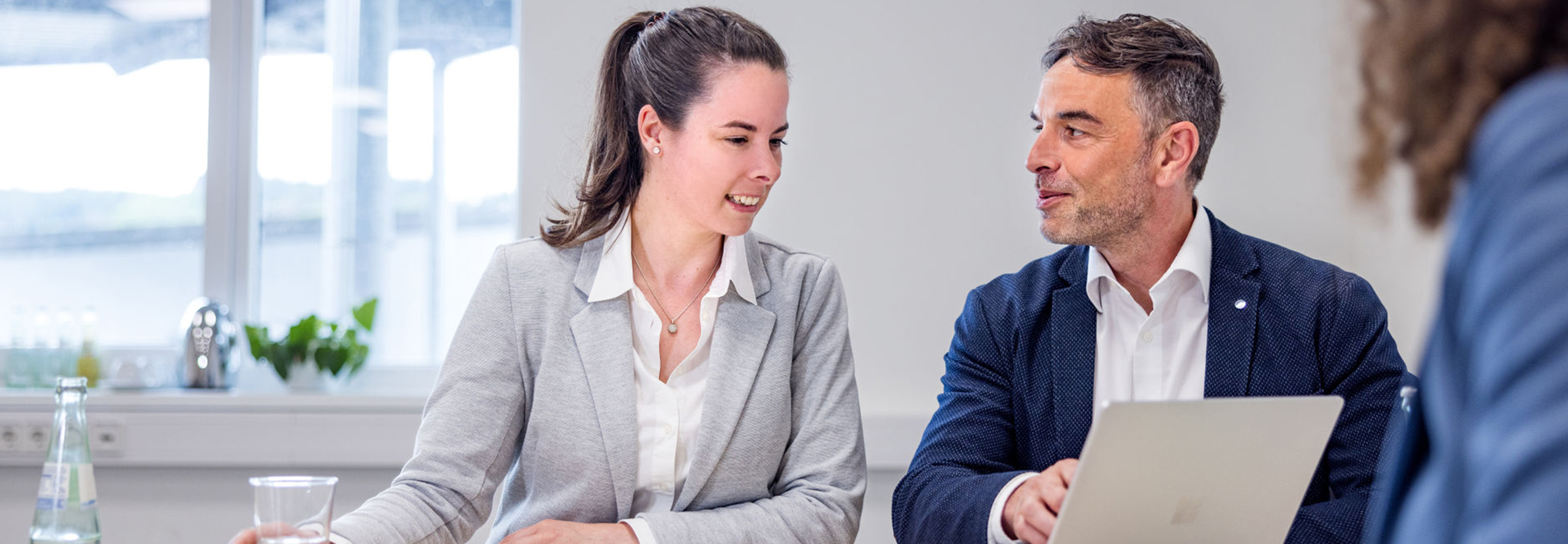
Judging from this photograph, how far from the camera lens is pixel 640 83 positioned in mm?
1678

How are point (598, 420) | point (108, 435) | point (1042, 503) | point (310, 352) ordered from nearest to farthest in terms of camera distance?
point (1042, 503)
point (598, 420)
point (108, 435)
point (310, 352)

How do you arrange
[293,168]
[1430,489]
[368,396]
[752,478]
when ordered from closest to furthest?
[1430,489] < [752,478] < [368,396] < [293,168]

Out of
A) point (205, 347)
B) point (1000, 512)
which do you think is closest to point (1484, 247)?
point (1000, 512)

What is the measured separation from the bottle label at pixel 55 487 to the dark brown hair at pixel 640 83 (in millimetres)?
670

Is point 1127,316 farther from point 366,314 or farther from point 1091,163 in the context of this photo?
point 366,314

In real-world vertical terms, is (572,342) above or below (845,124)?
below

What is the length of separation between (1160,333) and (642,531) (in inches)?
31.8

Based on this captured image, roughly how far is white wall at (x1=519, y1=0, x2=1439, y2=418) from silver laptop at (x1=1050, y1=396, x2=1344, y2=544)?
4.92 ft

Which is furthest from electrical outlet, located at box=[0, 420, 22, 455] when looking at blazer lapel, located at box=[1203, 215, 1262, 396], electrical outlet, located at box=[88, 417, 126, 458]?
blazer lapel, located at box=[1203, 215, 1262, 396]

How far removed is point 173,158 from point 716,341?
2059 millimetres

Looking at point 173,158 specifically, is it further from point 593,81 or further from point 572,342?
point 572,342

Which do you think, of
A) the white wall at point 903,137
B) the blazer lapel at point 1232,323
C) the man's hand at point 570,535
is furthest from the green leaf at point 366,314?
the blazer lapel at point 1232,323

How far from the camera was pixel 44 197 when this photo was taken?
298 centimetres

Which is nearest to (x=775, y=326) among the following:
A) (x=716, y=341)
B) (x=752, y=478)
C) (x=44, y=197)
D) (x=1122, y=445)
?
(x=716, y=341)
